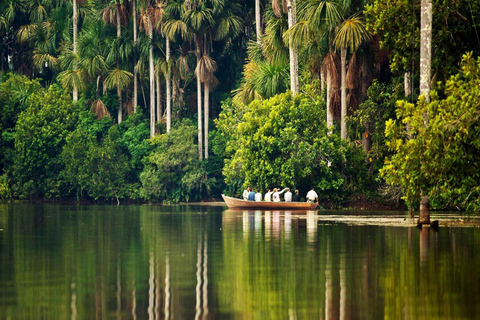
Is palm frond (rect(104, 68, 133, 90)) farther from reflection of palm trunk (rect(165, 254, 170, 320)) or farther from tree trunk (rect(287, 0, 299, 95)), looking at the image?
reflection of palm trunk (rect(165, 254, 170, 320))

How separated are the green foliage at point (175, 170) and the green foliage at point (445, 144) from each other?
3790cm

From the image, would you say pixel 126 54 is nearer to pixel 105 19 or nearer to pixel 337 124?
pixel 105 19

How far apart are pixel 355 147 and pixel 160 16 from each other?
21.4 meters

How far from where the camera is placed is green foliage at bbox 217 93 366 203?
45.7 metres

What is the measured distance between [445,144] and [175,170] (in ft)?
135

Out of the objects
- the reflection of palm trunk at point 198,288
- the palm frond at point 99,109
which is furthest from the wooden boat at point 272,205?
the reflection of palm trunk at point 198,288

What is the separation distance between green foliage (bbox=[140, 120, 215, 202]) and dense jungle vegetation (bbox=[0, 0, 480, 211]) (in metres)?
0.12

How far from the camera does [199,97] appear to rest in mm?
62812

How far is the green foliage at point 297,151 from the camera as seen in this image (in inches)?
1797

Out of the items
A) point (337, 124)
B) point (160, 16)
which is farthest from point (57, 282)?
point (160, 16)

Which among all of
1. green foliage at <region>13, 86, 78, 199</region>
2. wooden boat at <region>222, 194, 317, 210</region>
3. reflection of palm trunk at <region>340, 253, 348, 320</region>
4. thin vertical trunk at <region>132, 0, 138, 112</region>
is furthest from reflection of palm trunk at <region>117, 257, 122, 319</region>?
thin vertical trunk at <region>132, 0, 138, 112</region>

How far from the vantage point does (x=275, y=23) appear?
49344 millimetres

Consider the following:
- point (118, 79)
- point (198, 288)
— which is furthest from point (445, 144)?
point (118, 79)

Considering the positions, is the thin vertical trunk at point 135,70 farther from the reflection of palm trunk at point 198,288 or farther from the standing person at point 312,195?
the reflection of palm trunk at point 198,288
